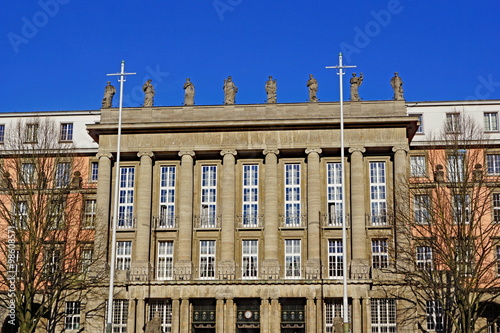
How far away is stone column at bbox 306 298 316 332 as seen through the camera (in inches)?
1863

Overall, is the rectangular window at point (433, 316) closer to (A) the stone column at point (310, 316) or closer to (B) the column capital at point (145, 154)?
(A) the stone column at point (310, 316)

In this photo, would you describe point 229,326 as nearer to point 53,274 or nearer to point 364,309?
point 364,309

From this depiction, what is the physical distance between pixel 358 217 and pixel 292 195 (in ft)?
17.2

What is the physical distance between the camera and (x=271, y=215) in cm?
5016

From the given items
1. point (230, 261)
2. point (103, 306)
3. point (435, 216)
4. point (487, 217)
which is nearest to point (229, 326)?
point (230, 261)

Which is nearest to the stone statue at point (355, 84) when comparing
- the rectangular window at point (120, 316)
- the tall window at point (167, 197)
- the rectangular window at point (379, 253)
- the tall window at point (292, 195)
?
the tall window at point (292, 195)

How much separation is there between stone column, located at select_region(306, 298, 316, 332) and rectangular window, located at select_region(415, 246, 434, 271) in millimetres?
7562

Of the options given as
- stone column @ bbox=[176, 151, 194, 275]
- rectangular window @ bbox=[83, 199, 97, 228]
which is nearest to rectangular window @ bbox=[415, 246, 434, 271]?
stone column @ bbox=[176, 151, 194, 275]

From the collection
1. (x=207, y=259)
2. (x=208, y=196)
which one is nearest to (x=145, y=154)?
(x=208, y=196)

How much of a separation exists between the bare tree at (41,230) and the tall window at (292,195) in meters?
13.9

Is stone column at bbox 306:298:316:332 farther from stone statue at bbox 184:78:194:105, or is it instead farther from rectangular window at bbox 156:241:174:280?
stone statue at bbox 184:78:194:105

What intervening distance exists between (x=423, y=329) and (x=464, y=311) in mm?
7358

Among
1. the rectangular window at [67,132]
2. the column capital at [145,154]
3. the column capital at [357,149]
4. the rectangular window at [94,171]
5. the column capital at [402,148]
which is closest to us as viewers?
the column capital at [402,148]

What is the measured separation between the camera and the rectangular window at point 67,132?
197ft
